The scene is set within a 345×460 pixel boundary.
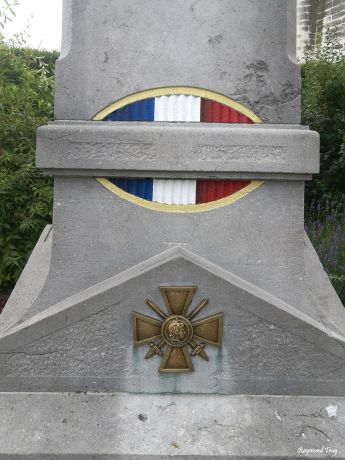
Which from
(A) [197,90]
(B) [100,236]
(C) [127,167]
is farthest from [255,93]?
(B) [100,236]

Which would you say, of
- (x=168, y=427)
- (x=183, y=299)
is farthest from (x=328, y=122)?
(x=168, y=427)

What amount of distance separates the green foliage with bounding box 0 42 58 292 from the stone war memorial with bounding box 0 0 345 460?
1915 mm

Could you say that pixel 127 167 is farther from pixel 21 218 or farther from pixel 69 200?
pixel 21 218

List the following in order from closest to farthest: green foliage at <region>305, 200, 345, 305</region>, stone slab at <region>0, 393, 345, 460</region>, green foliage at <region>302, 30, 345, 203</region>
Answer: stone slab at <region>0, 393, 345, 460</region> → green foliage at <region>305, 200, 345, 305</region> → green foliage at <region>302, 30, 345, 203</region>

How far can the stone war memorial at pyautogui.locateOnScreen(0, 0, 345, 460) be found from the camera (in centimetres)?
223

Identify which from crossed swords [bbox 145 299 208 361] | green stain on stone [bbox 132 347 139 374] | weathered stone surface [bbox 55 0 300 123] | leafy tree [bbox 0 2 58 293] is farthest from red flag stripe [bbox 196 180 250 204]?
leafy tree [bbox 0 2 58 293]

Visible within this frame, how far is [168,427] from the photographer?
2.11 m

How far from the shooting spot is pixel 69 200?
8.03ft

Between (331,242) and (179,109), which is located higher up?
(179,109)

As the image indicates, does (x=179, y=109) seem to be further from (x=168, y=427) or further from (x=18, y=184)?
(x=18, y=184)

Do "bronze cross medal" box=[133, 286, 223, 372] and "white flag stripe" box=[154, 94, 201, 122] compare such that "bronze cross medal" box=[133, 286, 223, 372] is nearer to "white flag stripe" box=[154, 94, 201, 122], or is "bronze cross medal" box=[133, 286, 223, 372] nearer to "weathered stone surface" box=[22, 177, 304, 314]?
"weathered stone surface" box=[22, 177, 304, 314]

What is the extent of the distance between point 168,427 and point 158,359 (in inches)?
12.0

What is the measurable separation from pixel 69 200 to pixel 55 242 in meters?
0.22

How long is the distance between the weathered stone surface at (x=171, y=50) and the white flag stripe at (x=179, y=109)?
7 cm
